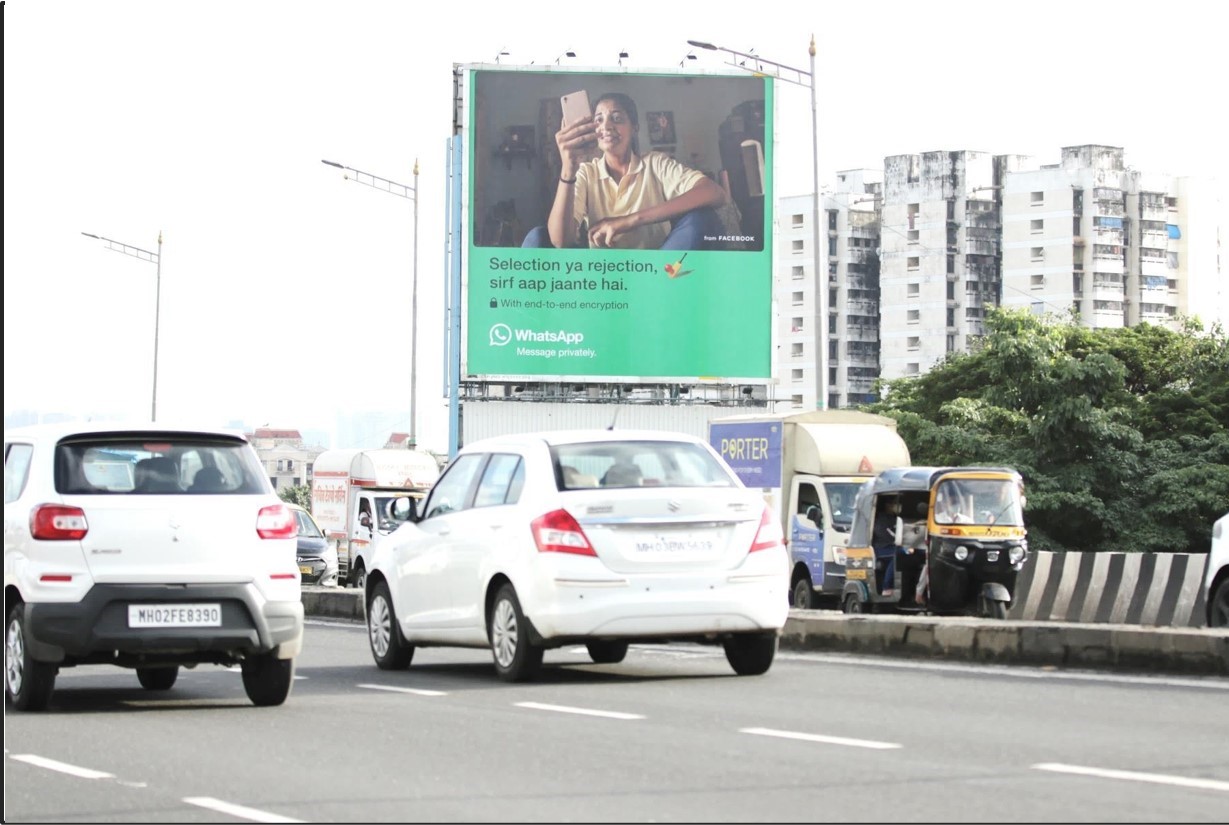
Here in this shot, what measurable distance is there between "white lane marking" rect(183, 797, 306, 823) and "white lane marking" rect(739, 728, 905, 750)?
3117 millimetres

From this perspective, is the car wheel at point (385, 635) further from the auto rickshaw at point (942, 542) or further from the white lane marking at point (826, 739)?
the auto rickshaw at point (942, 542)

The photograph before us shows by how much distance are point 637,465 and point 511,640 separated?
1.44 metres

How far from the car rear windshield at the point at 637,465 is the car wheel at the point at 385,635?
8.45 ft

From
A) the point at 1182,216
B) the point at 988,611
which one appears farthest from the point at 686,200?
the point at 1182,216

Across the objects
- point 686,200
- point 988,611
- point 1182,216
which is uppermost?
point 1182,216

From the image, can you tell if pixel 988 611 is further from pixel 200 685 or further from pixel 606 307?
pixel 606 307

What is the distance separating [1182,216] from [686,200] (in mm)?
137696

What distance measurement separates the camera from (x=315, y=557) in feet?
142

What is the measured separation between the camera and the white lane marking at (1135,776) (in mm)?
8688

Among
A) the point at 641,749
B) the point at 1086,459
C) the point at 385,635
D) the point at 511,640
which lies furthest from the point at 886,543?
the point at 1086,459

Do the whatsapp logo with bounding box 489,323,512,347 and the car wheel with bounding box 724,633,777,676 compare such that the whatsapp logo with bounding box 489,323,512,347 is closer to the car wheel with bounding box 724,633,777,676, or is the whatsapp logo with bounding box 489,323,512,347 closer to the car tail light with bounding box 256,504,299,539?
the car wheel with bounding box 724,633,777,676

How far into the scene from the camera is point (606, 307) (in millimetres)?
53531

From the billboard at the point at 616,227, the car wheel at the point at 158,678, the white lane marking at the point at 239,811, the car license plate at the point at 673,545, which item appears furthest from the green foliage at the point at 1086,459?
the white lane marking at the point at 239,811

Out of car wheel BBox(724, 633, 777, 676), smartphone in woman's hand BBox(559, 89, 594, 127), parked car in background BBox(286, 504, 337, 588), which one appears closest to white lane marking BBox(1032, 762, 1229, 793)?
car wheel BBox(724, 633, 777, 676)
